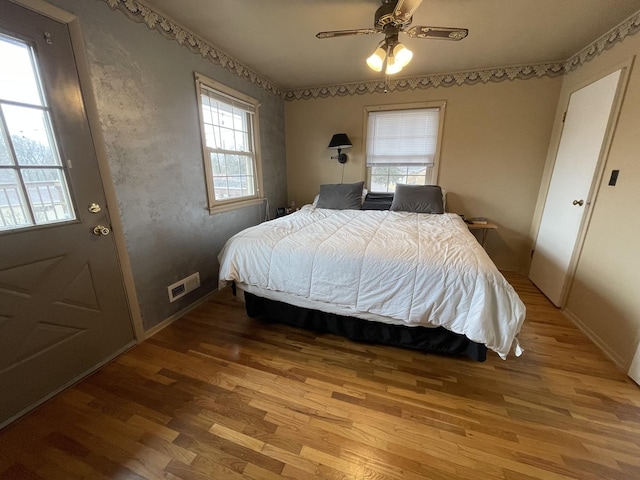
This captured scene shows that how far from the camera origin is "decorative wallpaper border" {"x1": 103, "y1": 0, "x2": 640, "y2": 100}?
1.79 metres

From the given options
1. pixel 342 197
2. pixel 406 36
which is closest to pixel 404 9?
pixel 406 36

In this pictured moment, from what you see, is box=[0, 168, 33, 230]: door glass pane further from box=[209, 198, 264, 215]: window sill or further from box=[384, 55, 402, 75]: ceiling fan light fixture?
box=[384, 55, 402, 75]: ceiling fan light fixture

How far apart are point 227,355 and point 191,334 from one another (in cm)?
45

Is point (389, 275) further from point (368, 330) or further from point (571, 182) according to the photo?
point (571, 182)

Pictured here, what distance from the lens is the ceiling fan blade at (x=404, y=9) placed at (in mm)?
1355

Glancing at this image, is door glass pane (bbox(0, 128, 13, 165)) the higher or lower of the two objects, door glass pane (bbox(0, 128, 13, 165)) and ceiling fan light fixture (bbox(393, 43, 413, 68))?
the lower

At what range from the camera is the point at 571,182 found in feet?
7.67

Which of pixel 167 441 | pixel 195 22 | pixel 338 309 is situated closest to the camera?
pixel 167 441

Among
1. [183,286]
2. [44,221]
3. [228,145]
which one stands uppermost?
[228,145]

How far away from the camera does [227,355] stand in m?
1.78

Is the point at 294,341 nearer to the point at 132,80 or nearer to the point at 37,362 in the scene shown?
the point at 37,362

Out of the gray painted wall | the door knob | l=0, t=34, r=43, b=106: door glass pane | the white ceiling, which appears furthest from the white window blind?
l=0, t=34, r=43, b=106: door glass pane

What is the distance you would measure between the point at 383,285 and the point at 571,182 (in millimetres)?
2251

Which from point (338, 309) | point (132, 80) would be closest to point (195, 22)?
point (132, 80)
